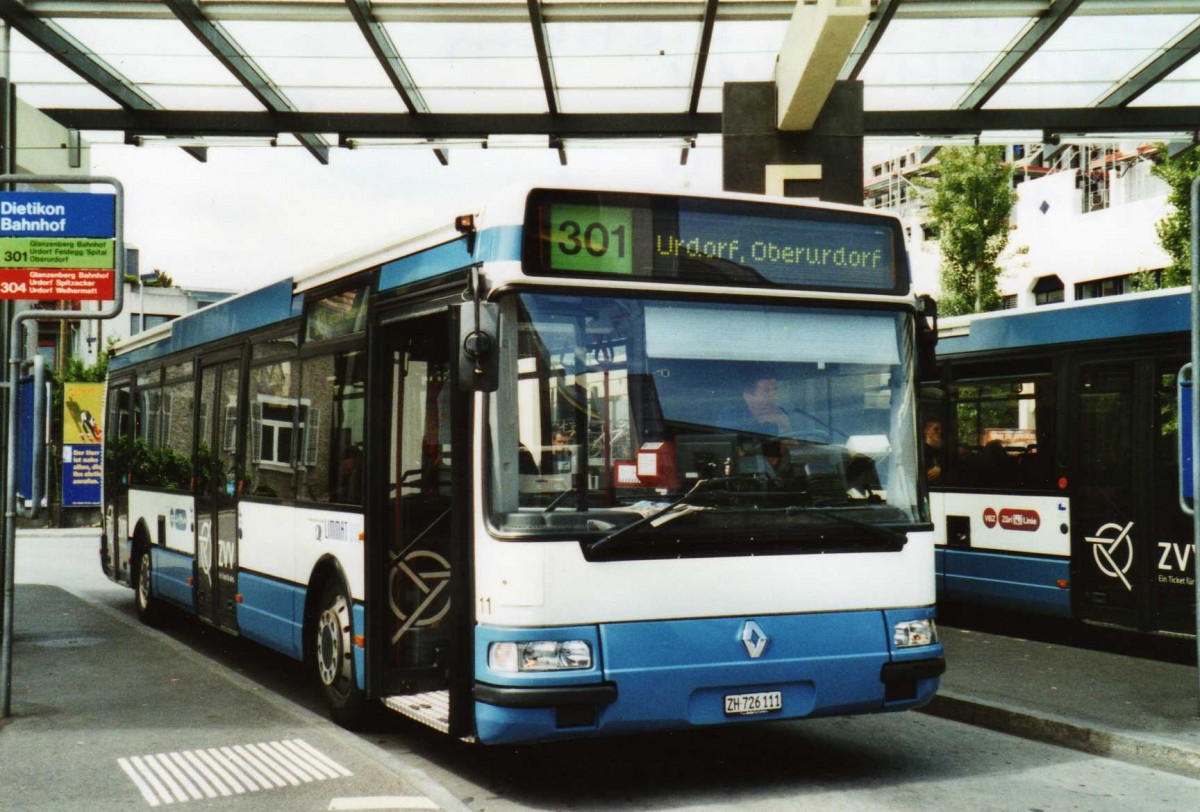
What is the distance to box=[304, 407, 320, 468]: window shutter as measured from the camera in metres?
8.93

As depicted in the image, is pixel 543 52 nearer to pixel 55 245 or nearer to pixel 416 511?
pixel 55 245

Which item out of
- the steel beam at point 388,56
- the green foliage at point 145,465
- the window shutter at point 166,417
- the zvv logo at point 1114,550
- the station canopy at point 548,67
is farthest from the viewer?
the window shutter at point 166,417

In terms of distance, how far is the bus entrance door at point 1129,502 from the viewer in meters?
10.6

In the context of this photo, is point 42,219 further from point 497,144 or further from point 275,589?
point 497,144

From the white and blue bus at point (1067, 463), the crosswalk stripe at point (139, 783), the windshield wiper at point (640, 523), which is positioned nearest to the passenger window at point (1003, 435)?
the white and blue bus at point (1067, 463)

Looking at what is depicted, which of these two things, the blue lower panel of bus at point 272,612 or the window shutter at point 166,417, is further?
the window shutter at point 166,417

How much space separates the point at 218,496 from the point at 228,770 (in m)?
4.20

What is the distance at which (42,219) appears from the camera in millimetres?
8508

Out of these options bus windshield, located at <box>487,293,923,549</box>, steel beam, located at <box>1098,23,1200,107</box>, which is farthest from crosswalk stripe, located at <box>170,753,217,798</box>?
steel beam, located at <box>1098,23,1200,107</box>

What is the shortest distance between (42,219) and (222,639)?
5.81 m

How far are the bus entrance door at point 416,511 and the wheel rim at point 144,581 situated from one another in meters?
6.67

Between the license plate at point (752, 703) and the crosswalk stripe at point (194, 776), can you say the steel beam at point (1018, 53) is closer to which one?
the license plate at point (752, 703)

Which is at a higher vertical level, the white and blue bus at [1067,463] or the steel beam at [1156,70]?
the steel beam at [1156,70]

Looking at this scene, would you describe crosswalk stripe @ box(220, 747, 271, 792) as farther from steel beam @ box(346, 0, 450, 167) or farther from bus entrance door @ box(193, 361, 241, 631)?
steel beam @ box(346, 0, 450, 167)
